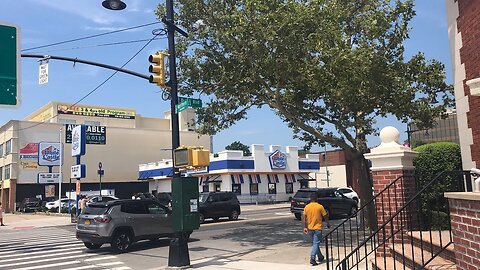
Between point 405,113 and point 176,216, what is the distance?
28.9ft

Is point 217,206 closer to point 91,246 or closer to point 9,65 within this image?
point 91,246

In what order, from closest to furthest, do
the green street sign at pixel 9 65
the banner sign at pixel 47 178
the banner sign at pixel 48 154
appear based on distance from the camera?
the green street sign at pixel 9 65, the banner sign at pixel 47 178, the banner sign at pixel 48 154

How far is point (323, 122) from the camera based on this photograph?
1764 cm

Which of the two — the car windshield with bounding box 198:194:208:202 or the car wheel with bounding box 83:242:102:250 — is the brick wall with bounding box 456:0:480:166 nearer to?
the car wheel with bounding box 83:242:102:250

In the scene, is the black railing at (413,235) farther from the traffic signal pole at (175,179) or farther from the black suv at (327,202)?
the black suv at (327,202)

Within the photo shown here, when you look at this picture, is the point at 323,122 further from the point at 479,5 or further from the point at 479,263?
the point at 479,263

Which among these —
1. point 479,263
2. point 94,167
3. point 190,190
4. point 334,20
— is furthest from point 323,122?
point 94,167

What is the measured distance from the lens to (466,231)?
16.2 feet

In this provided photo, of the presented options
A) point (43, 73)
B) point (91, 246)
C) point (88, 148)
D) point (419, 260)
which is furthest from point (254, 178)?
point (419, 260)

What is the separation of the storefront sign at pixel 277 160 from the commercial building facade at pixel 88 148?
15564 mm

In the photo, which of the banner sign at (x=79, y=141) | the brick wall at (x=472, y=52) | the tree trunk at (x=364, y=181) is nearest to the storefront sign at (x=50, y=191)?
the banner sign at (x=79, y=141)

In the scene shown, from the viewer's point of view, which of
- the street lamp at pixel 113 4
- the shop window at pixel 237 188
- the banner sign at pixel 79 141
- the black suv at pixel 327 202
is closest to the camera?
the street lamp at pixel 113 4

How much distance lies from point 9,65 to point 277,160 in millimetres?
42674

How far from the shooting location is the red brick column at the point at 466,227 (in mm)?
4664
